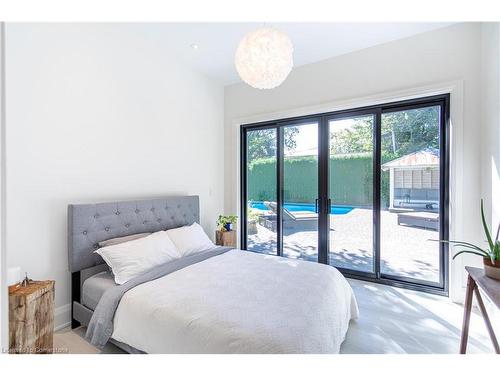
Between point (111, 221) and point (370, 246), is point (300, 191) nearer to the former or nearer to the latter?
point (370, 246)

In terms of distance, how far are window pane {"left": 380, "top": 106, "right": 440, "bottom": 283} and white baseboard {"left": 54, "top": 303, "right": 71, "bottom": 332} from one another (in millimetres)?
3242

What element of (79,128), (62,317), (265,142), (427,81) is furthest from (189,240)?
(427,81)

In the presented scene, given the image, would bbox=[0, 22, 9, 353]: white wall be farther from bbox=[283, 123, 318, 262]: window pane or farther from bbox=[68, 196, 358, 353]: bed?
bbox=[283, 123, 318, 262]: window pane

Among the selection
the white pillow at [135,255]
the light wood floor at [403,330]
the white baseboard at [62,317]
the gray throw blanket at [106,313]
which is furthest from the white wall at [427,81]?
the white baseboard at [62,317]

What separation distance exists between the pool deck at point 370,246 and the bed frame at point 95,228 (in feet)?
6.26

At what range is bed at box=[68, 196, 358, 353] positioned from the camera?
47.2 inches

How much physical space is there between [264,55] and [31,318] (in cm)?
223

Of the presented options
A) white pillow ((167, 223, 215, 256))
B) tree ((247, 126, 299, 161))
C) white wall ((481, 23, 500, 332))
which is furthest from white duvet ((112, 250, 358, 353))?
tree ((247, 126, 299, 161))

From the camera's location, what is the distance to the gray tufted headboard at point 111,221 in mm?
1902

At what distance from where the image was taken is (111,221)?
2.14 metres

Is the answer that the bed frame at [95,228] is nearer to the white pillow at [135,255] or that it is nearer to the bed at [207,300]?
the bed at [207,300]
